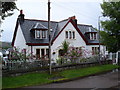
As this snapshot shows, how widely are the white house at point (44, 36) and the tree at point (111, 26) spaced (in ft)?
10.8

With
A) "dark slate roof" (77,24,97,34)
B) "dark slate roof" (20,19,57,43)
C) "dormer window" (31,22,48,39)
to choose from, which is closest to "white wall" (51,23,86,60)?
"dark slate roof" (20,19,57,43)

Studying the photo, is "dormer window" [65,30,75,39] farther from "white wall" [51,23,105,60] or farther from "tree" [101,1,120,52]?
"tree" [101,1,120,52]

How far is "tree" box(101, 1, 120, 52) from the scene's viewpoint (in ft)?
62.0

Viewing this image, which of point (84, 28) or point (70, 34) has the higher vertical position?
point (84, 28)

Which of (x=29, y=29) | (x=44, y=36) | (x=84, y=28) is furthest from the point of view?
(x=84, y=28)

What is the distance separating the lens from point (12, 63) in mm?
12414

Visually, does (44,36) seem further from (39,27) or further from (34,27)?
(34,27)

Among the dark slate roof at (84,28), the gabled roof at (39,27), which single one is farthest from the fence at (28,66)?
the dark slate roof at (84,28)

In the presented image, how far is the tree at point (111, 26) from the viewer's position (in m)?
18.9

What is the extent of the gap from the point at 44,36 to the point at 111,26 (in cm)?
960

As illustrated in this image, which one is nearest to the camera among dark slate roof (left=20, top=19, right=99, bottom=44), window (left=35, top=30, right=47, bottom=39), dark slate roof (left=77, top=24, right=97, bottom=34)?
dark slate roof (left=20, top=19, right=99, bottom=44)

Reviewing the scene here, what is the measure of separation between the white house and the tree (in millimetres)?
3283

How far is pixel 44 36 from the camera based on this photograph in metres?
23.5

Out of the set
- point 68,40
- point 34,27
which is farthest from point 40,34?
point 68,40
